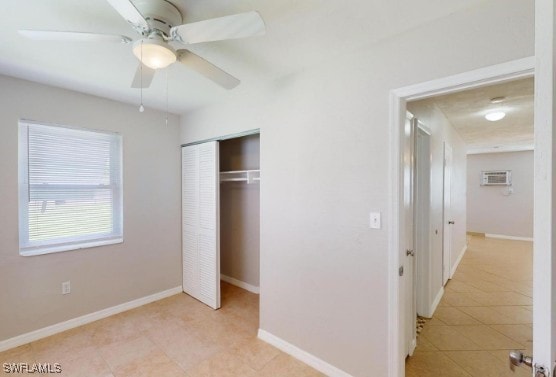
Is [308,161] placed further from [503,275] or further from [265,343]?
[503,275]

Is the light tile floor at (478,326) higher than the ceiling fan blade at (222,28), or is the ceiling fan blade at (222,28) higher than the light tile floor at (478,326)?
the ceiling fan blade at (222,28)

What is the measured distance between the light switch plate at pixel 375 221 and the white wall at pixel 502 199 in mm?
7271

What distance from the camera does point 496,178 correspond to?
22.8 ft

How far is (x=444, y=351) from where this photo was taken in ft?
7.43

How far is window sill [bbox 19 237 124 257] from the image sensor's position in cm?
240

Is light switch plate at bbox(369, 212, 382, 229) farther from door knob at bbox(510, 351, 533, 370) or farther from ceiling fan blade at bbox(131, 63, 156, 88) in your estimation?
ceiling fan blade at bbox(131, 63, 156, 88)

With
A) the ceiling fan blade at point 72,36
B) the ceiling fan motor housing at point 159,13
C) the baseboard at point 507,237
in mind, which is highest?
the ceiling fan motor housing at point 159,13

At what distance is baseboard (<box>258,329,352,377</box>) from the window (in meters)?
2.04

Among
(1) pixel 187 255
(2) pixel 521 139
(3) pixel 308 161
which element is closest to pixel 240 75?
(3) pixel 308 161

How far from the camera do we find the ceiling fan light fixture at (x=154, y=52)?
1.27 m

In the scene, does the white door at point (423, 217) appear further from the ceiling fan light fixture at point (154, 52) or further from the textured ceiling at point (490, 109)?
the ceiling fan light fixture at point (154, 52)

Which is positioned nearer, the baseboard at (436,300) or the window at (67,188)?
the window at (67,188)

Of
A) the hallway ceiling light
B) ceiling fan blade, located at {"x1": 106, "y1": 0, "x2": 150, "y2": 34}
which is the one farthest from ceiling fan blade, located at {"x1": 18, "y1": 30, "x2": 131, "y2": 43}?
the hallway ceiling light

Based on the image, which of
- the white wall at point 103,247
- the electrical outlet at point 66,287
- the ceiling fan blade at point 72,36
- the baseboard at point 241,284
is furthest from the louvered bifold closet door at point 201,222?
the ceiling fan blade at point 72,36
